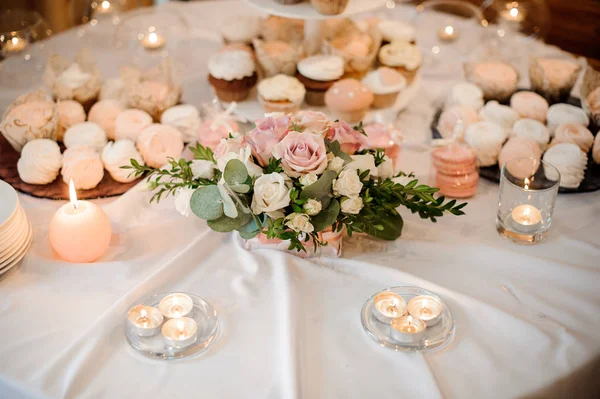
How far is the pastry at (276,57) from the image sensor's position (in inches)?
88.9

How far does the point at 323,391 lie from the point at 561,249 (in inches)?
32.5

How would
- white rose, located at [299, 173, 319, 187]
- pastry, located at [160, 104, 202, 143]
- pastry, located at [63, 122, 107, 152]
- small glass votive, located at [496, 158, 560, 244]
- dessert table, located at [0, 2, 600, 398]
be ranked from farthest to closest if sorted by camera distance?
1. pastry, located at [160, 104, 202, 143]
2. pastry, located at [63, 122, 107, 152]
3. small glass votive, located at [496, 158, 560, 244]
4. white rose, located at [299, 173, 319, 187]
5. dessert table, located at [0, 2, 600, 398]

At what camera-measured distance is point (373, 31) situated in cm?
243

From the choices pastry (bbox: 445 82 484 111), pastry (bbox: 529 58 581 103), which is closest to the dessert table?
pastry (bbox: 445 82 484 111)

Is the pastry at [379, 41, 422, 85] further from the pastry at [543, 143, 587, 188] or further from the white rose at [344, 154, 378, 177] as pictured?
the white rose at [344, 154, 378, 177]

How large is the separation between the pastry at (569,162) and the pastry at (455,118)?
28cm

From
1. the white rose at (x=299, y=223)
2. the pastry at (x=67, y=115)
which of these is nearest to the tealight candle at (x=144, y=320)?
the white rose at (x=299, y=223)

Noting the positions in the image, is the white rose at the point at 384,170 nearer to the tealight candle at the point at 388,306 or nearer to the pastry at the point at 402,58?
the tealight candle at the point at 388,306

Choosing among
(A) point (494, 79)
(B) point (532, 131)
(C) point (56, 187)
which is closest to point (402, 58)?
A: (A) point (494, 79)

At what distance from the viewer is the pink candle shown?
1.58 metres

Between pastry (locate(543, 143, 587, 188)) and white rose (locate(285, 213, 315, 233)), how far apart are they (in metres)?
0.87

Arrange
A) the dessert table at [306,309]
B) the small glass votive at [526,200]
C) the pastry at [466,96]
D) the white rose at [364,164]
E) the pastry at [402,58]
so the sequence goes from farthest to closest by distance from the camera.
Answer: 1. the pastry at [402,58]
2. the pastry at [466,96]
3. the small glass votive at [526,200]
4. the white rose at [364,164]
5. the dessert table at [306,309]

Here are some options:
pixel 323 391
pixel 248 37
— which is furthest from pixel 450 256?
pixel 248 37

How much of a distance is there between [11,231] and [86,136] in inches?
18.8
